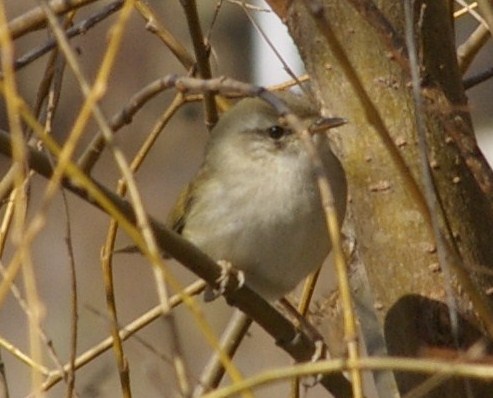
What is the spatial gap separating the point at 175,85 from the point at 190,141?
Answer: 894 cm

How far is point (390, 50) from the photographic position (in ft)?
8.34

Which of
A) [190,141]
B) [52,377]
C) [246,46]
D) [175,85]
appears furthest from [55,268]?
[175,85]

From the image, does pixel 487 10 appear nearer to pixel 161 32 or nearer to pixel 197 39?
pixel 197 39

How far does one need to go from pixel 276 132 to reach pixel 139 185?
20.2 ft

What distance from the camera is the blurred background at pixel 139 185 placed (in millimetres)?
8758

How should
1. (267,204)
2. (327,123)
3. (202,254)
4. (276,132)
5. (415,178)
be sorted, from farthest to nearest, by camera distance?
(276,132)
(267,204)
(327,123)
(415,178)
(202,254)

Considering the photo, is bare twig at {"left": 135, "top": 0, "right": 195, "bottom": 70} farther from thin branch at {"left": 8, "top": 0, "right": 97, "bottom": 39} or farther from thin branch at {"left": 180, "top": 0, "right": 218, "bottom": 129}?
thin branch at {"left": 8, "top": 0, "right": 97, "bottom": 39}

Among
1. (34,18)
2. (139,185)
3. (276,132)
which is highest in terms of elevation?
(34,18)

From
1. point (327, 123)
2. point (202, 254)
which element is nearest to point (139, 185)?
point (327, 123)

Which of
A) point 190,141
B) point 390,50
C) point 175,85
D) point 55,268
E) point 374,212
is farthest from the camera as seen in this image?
point 190,141

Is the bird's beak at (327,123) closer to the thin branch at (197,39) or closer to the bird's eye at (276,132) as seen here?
the thin branch at (197,39)

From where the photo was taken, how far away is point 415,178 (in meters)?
2.65

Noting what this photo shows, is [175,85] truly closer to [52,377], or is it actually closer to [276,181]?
[52,377]

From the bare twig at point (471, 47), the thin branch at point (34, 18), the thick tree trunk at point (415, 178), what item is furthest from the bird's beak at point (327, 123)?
the thin branch at point (34, 18)
